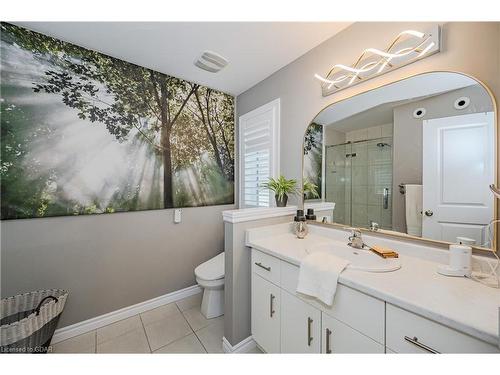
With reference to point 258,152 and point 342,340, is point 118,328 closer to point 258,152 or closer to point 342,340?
point 342,340

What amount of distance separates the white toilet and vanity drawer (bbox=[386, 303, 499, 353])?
1.28 m

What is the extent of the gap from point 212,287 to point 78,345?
106 cm

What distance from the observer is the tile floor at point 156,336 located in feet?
4.77

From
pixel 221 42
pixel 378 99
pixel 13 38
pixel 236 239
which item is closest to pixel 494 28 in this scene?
pixel 378 99

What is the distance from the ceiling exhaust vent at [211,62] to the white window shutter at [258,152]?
1.86 feet

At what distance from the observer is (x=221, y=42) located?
1549mm

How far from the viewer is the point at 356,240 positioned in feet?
4.08

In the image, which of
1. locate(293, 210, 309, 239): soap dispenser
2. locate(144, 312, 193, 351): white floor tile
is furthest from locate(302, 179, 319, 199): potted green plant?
locate(144, 312, 193, 351): white floor tile

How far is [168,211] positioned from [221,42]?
1.61 meters

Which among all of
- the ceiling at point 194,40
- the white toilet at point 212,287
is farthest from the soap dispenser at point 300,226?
the ceiling at point 194,40

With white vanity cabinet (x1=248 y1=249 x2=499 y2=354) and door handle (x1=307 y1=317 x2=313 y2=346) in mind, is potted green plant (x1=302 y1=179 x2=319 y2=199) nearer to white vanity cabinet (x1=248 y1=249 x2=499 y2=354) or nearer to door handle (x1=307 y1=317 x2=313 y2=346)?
white vanity cabinet (x1=248 y1=249 x2=499 y2=354)

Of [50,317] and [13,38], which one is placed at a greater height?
[13,38]

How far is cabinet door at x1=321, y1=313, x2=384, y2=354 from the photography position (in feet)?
2.59

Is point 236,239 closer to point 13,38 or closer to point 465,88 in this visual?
point 465,88
